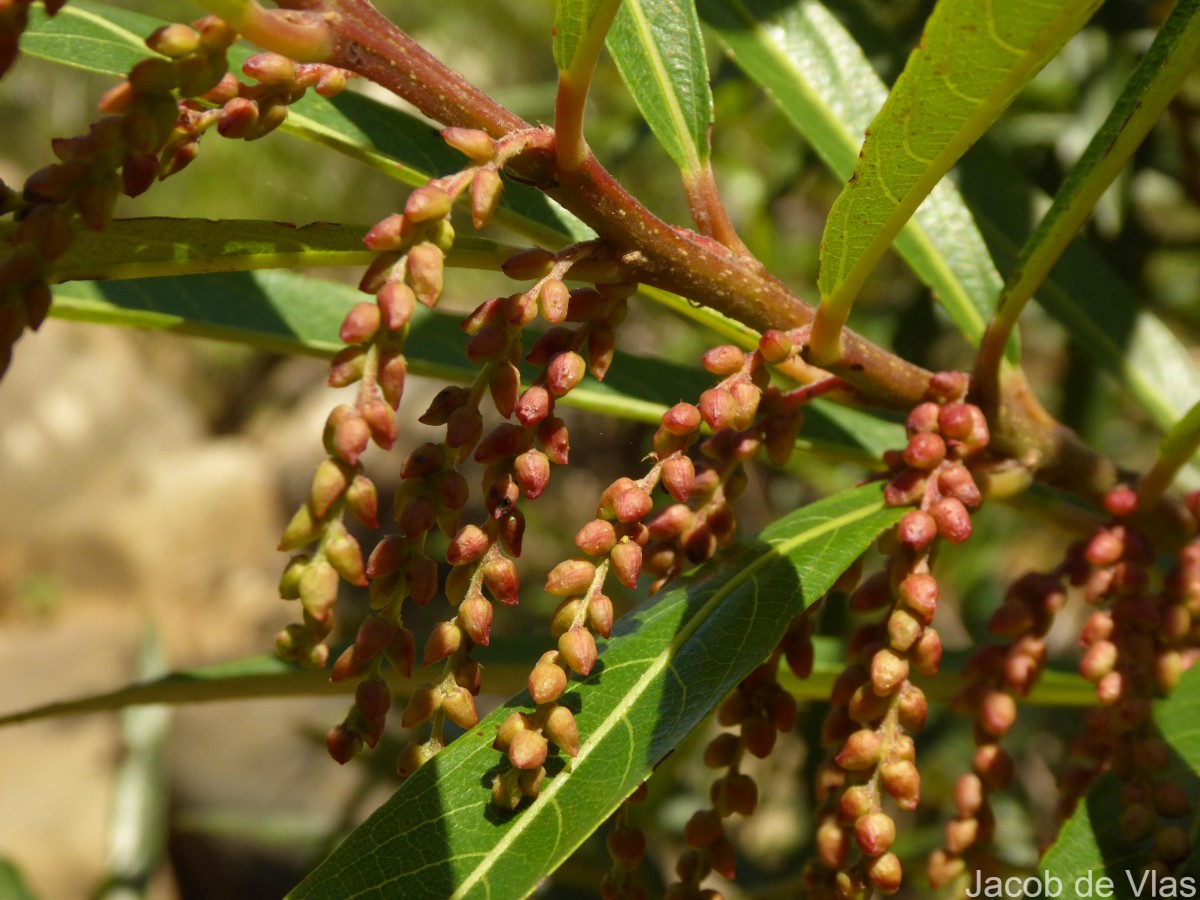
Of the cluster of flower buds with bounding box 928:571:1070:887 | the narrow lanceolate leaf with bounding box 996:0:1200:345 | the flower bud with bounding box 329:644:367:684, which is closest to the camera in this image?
the flower bud with bounding box 329:644:367:684

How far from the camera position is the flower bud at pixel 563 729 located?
0.75 m

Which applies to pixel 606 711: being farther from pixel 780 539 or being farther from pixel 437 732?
pixel 780 539

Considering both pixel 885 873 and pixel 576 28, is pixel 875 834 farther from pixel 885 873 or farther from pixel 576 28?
pixel 576 28

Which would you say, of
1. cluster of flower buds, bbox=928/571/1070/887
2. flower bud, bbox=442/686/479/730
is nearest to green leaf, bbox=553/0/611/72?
flower bud, bbox=442/686/479/730

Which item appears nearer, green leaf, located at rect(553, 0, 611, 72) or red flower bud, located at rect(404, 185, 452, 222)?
red flower bud, located at rect(404, 185, 452, 222)

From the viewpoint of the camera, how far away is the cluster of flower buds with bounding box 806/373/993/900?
84 centimetres

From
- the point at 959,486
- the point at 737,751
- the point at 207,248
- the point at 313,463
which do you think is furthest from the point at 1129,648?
the point at 313,463

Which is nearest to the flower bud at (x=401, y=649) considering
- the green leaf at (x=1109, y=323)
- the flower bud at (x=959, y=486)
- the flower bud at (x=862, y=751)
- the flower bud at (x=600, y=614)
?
the flower bud at (x=600, y=614)

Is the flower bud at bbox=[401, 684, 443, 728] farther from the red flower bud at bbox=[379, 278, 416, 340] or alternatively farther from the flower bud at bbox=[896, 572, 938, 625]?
the flower bud at bbox=[896, 572, 938, 625]

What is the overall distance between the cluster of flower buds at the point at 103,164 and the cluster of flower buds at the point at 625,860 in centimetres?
54

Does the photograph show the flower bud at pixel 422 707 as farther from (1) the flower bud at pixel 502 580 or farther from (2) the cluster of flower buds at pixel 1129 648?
(2) the cluster of flower buds at pixel 1129 648

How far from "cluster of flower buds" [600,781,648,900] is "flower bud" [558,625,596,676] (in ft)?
0.55

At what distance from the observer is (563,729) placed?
29.3 inches

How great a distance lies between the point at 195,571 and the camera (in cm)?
977
